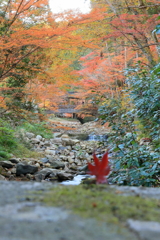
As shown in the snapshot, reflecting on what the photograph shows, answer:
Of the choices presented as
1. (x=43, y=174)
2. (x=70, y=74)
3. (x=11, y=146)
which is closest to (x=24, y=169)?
(x=43, y=174)

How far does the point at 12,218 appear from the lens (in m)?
0.64

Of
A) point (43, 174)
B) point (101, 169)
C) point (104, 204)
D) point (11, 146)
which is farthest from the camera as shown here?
point (11, 146)

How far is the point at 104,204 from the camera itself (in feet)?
2.48

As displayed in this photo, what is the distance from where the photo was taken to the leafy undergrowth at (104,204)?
0.68 meters

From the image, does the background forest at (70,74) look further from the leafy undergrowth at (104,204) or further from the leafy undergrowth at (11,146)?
the leafy undergrowth at (104,204)

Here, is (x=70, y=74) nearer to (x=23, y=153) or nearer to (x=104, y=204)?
(x=23, y=153)

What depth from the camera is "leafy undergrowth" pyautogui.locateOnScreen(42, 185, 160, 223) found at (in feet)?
2.22

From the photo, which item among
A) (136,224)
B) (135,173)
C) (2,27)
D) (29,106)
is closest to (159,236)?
(136,224)

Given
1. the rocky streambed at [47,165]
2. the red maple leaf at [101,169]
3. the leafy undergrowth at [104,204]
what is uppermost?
the red maple leaf at [101,169]

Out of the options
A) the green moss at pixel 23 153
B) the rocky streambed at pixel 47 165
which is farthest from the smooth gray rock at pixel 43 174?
the green moss at pixel 23 153

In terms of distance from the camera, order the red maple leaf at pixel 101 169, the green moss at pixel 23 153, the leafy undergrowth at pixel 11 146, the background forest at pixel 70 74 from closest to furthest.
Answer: the red maple leaf at pixel 101 169, the background forest at pixel 70 74, the leafy undergrowth at pixel 11 146, the green moss at pixel 23 153

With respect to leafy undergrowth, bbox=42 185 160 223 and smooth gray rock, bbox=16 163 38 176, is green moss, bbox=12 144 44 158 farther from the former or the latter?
leafy undergrowth, bbox=42 185 160 223

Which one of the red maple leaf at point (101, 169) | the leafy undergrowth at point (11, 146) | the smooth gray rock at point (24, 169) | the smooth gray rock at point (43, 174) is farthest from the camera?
the leafy undergrowth at point (11, 146)

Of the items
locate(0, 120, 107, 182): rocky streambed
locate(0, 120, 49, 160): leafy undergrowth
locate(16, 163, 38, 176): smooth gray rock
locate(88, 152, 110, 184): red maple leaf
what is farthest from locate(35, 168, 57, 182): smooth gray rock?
locate(88, 152, 110, 184): red maple leaf
